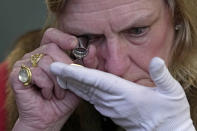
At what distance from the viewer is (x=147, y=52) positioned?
48.0 inches

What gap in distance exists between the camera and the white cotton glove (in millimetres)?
1092

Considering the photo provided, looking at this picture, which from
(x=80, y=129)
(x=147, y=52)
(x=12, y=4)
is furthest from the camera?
(x=12, y=4)

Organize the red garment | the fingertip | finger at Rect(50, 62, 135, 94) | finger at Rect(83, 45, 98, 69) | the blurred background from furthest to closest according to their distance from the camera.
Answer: the blurred background
the red garment
finger at Rect(83, 45, 98, 69)
finger at Rect(50, 62, 135, 94)
the fingertip

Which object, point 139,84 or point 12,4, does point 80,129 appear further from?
point 12,4

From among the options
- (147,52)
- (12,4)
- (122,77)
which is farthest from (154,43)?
(12,4)

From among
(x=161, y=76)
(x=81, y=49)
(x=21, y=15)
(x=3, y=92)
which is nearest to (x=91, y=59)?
(x=81, y=49)

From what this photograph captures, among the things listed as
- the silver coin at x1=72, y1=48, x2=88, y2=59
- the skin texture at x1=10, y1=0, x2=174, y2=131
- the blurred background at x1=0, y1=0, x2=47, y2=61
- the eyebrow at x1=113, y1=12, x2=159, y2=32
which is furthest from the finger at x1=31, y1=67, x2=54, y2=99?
the blurred background at x1=0, y1=0, x2=47, y2=61

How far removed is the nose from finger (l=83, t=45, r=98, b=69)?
1.2 inches

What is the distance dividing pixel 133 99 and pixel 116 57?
0.13 m

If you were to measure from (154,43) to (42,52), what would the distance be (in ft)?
1.05

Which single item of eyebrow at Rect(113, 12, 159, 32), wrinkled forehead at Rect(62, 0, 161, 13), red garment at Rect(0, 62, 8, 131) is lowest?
red garment at Rect(0, 62, 8, 131)

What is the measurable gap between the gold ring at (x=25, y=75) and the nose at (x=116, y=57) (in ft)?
0.71

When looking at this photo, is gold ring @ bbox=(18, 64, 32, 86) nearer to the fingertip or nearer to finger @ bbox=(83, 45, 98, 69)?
finger @ bbox=(83, 45, 98, 69)

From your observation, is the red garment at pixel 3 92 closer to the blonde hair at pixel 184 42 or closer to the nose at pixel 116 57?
the blonde hair at pixel 184 42
